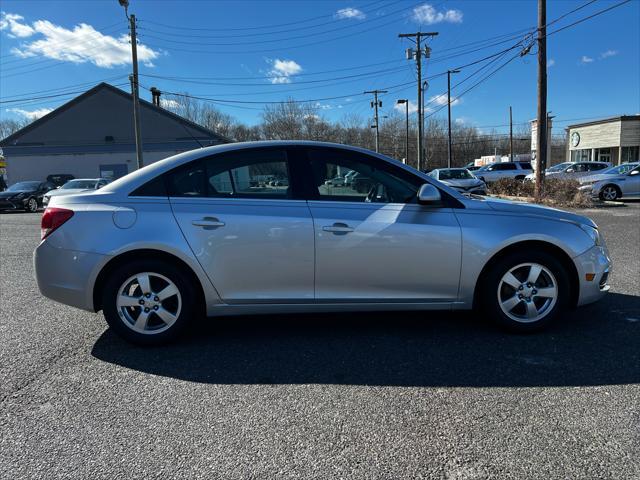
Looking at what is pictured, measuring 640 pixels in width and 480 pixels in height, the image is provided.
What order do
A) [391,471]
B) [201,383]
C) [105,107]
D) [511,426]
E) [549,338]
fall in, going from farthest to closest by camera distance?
1. [105,107]
2. [549,338]
3. [201,383]
4. [511,426]
5. [391,471]

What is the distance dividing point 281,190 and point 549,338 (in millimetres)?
2575

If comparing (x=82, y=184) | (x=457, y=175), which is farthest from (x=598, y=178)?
(x=82, y=184)

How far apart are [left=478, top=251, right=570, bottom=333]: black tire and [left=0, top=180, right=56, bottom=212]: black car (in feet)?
78.4

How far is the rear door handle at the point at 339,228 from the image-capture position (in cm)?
377

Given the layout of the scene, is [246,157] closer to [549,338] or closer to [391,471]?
[391,471]

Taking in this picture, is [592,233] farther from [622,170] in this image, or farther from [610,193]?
[622,170]

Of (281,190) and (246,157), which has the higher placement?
(246,157)

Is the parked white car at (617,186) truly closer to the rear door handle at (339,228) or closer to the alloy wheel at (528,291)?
the alloy wheel at (528,291)

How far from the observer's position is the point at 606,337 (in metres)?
3.98

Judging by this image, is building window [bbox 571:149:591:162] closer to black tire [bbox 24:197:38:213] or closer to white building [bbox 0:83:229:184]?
white building [bbox 0:83:229:184]

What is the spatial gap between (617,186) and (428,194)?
17.8 meters

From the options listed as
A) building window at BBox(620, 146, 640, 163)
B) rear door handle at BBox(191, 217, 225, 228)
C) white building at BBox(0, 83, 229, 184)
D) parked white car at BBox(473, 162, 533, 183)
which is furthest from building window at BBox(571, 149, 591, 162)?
rear door handle at BBox(191, 217, 225, 228)

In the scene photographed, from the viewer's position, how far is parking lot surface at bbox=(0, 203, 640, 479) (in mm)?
2393

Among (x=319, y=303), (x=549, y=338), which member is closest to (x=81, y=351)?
(x=319, y=303)
